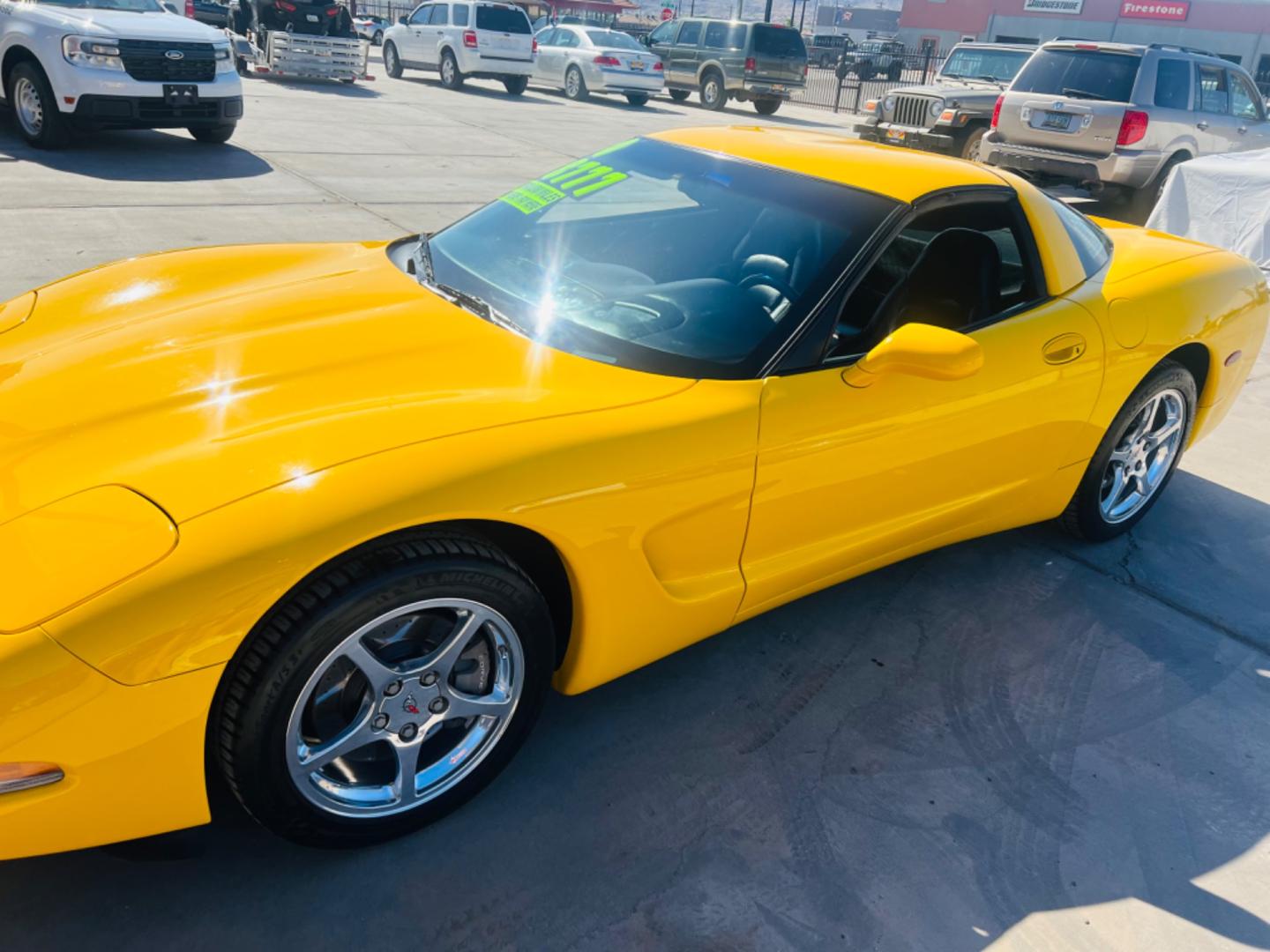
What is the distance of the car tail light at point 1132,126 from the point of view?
9945 millimetres

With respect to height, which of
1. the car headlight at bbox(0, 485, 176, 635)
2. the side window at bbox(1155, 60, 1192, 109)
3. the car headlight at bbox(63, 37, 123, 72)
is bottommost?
the car headlight at bbox(0, 485, 176, 635)

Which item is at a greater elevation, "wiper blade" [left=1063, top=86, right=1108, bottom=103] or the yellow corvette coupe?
"wiper blade" [left=1063, top=86, right=1108, bottom=103]

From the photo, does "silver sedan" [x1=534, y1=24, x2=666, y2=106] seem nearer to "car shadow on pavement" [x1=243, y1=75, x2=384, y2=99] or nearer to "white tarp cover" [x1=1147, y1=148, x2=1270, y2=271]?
"car shadow on pavement" [x1=243, y1=75, x2=384, y2=99]

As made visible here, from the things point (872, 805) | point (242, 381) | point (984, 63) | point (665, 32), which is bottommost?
point (872, 805)

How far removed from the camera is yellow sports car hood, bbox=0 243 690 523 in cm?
193

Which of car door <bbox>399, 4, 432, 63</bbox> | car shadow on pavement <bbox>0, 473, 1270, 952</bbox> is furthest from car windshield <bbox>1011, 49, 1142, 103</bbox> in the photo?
car door <bbox>399, 4, 432, 63</bbox>

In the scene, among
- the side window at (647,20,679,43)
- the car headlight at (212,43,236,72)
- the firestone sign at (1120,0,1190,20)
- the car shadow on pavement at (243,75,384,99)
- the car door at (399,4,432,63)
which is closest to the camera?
the car headlight at (212,43,236,72)

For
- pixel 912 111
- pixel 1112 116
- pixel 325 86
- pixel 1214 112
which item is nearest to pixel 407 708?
pixel 1112 116

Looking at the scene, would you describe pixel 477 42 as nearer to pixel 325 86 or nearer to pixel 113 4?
pixel 325 86

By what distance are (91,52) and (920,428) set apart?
8227 mm

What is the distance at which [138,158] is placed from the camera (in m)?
8.90

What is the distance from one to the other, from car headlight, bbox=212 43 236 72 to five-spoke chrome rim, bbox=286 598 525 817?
28.2 ft

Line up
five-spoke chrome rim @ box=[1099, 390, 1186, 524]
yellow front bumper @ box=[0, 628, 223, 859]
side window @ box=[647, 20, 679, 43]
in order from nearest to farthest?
yellow front bumper @ box=[0, 628, 223, 859] → five-spoke chrome rim @ box=[1099, 390, 1186, 524] → side window @ box=[647, 20, 679, 43]

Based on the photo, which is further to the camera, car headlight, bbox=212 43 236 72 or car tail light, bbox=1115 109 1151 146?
car tail light, bbox=1115 109 1151 146
